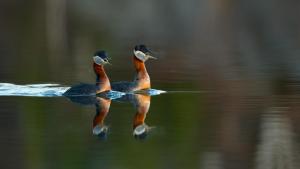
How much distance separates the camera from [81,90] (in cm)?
1753

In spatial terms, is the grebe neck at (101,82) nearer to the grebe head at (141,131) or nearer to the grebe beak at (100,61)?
the grebe beak at (100,61)

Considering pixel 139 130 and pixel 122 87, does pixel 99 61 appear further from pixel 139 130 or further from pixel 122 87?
pixel 139 130

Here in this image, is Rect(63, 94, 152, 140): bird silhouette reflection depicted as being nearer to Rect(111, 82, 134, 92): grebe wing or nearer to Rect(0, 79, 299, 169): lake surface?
Rect(0, 79, 299, 169): lake surface

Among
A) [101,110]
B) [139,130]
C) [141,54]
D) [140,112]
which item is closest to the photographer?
[139,130]

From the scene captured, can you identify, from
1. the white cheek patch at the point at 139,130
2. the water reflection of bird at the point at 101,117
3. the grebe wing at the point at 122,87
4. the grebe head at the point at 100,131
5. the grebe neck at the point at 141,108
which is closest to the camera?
the grebe head at the point at 100,131

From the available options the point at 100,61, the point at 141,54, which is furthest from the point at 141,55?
the point at 100,61

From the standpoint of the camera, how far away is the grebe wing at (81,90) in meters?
17.5

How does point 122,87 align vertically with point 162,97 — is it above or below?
above

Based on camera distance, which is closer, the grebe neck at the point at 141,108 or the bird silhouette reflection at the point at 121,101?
the bird silhouette reflection at the point at 121,101

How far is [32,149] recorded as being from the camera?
12711 millimetres

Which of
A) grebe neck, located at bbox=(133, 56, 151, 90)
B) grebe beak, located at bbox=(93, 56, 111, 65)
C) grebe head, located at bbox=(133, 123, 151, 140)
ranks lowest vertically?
grebe head, located at bbox=(133, 123, 151, 140)

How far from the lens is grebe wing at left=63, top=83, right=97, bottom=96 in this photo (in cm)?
1748

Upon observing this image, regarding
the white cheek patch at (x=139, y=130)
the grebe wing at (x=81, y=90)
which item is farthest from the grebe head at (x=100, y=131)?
the grebe wing at (x=81, y=90)

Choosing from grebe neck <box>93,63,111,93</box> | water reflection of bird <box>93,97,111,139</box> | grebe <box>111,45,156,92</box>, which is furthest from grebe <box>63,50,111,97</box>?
grebe <box>111,45,156,92</box>
